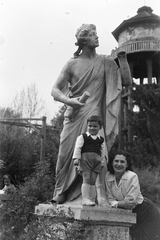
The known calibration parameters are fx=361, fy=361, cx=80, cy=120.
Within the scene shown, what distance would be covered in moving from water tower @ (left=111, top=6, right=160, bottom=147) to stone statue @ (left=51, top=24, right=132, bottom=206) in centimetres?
1753

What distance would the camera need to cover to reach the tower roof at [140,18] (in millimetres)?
23591

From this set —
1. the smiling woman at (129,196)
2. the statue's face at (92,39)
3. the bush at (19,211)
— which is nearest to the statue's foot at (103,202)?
the smiling woman at (129,196)

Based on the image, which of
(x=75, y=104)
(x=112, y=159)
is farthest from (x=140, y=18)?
(x=112, y=159)

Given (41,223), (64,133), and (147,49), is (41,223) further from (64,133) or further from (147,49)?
(147,49)

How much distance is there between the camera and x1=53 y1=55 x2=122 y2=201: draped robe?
4.48 m

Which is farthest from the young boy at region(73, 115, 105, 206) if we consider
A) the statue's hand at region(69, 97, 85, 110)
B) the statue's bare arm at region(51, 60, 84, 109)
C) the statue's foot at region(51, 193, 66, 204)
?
the statue's bare arm at region(51, 60, 84, 109)

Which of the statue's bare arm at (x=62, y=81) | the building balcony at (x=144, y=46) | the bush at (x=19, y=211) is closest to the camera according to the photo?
the statue's bare arm at (x=62, y=81)

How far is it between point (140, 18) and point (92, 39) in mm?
20167

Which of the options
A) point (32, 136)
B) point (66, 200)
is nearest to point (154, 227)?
point (66, 200)

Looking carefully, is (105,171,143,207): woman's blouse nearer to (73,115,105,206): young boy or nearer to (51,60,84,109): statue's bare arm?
(73,115,105,206): young boy

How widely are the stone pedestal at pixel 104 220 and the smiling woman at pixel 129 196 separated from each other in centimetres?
12

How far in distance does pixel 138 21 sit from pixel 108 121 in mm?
20737

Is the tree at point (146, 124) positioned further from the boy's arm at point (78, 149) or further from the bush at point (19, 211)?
the boy's arm at point (78, 149)

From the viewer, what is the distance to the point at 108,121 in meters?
4.56
